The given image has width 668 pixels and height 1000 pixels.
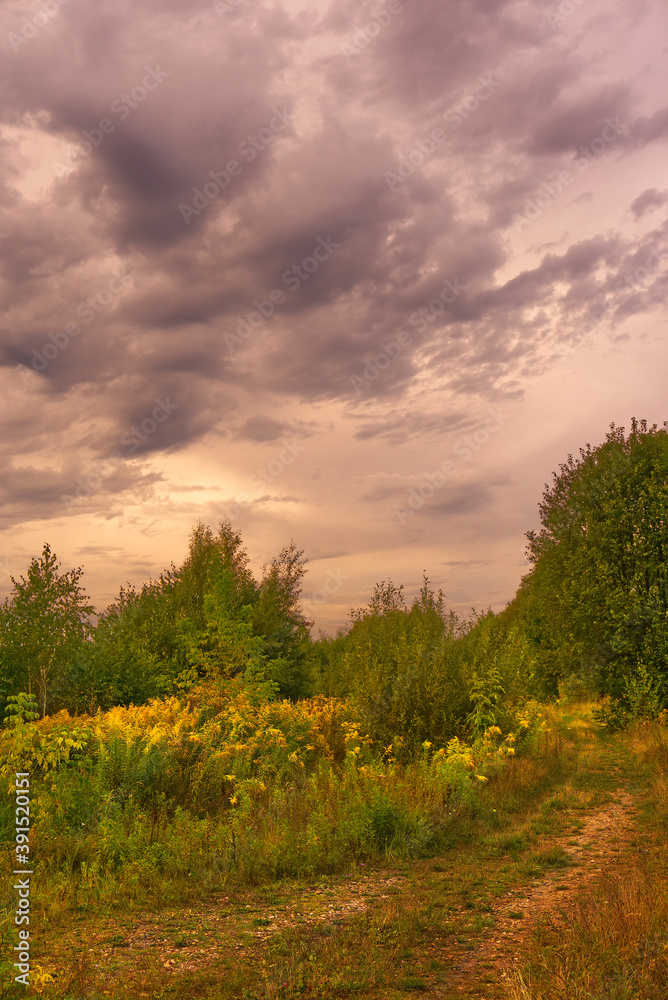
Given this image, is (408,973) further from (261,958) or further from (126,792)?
(126,792)

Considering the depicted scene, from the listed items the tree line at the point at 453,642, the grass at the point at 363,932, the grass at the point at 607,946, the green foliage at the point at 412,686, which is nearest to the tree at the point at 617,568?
the tree line at the point at 453,642

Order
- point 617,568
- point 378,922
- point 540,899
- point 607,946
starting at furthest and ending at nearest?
1. point 617,568
2. point 540,899
3. point 378,922
4. point 607,946

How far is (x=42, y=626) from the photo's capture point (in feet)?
57.6

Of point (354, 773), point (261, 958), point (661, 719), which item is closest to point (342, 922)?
point (261, 958)

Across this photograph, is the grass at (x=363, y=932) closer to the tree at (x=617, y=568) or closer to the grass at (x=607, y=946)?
the grass at (x=607, y=946)

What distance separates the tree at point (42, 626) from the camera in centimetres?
1727

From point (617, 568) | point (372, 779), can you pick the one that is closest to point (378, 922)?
point (372, 779)

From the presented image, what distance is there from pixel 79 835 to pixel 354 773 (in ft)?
14.1

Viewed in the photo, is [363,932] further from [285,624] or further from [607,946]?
[285,624]

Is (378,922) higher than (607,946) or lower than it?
lower

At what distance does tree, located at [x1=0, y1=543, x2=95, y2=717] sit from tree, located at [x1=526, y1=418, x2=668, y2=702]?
13435 millimetres

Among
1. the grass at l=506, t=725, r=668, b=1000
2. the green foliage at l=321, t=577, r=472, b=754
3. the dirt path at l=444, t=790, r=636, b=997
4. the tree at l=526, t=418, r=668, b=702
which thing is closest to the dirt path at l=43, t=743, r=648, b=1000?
the dirt path at l=444, t=790, r=636, b=997

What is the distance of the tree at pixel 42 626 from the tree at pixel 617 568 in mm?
13435

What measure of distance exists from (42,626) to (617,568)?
15251 mm
